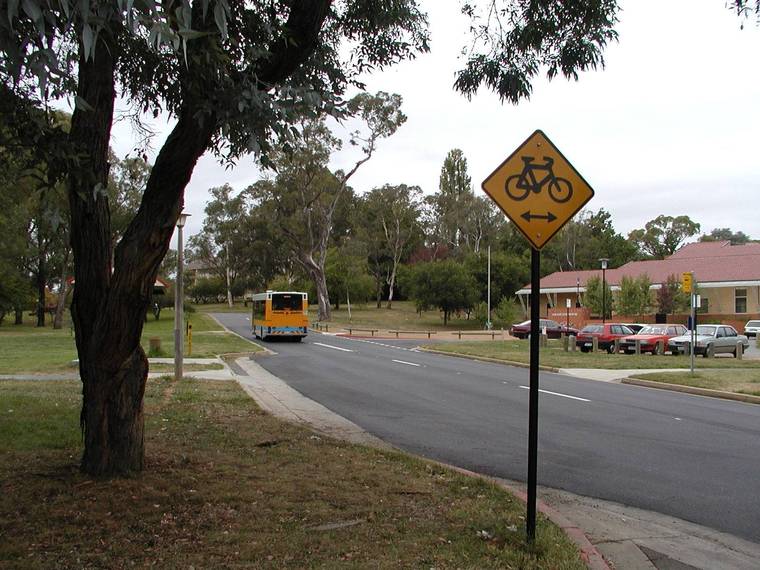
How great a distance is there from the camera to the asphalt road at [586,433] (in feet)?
23.8

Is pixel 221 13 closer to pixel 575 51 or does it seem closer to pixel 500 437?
pixel 575 51

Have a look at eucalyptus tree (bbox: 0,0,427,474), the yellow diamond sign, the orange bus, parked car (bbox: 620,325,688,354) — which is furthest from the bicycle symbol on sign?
the orange bus

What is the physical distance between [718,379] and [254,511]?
54.6 feet

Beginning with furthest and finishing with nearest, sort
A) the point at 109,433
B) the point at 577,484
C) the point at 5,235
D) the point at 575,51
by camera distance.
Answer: the point at 5,235 < the point at 575,51 < the point at 577,484 < the point at 109,433

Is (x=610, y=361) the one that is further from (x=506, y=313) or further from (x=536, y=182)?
(x=506, y=313)

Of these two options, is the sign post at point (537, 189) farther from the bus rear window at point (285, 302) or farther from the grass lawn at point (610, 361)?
the bus rear window at point (285, 302)

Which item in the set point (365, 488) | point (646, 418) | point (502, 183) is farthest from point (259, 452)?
point (646, 418)

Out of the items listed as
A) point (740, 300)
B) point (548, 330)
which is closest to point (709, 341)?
point (548, 330)

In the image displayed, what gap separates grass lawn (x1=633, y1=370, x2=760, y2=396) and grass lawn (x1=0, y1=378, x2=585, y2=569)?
1229 centimetres

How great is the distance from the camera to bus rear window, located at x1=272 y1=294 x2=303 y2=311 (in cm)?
3778

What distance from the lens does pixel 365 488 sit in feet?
21.0

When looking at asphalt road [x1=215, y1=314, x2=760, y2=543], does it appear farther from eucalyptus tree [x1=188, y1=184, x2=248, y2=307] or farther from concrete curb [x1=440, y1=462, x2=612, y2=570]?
eucalyptus tree [x1=188, y1=184, x2=248, y2=307]

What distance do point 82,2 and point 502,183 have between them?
10.6ft

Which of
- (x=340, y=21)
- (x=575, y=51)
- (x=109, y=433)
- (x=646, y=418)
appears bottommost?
(x=646, y=418)
